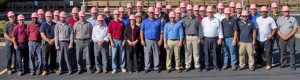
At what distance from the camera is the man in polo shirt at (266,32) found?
11.8m

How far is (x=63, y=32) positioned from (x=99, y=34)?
Result: 2.91ft

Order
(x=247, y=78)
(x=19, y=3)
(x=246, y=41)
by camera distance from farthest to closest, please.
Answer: (x=19, y=3), (x=246, y=41), (x=247, y=78)

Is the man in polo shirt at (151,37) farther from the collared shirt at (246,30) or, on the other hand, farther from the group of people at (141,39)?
the collared shirt at (246,30)

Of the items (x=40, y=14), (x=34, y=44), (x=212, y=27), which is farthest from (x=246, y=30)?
(x=34, y=44)

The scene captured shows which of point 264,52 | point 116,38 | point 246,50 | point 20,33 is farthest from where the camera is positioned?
point 264,52

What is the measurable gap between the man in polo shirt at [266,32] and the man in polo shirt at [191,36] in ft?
5.25

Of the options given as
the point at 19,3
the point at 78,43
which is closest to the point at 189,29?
the point at 78,43

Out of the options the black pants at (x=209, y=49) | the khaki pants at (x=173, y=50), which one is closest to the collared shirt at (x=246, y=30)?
the black pants at (x=209, y=49)

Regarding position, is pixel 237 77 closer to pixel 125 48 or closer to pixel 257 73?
pixel 257 73

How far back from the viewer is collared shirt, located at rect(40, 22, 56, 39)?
37.3ft

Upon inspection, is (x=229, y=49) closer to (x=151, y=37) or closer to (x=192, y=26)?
(x=192, y=26)

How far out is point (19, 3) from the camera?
40.7 meters

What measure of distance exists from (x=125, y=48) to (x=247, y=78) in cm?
317

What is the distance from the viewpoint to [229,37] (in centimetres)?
1184
